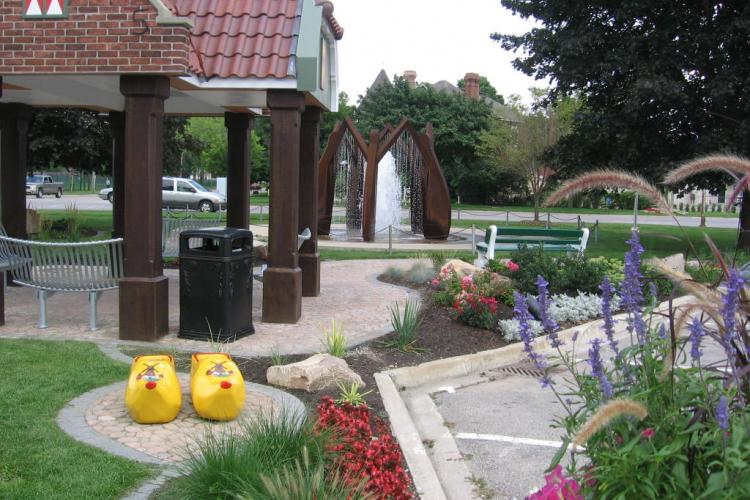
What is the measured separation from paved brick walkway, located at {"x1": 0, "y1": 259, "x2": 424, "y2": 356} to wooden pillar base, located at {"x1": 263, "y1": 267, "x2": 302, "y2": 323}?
0.50 feet

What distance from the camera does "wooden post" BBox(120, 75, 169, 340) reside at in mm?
8125

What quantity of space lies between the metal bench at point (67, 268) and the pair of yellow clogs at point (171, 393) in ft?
10.3

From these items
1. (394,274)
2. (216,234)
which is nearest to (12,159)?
(216,234)

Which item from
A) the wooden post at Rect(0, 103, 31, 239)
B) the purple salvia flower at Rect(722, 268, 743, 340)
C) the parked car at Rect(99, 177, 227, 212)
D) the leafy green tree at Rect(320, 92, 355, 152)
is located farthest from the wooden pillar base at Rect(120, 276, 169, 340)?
the leafy green tree at Rect(320, 92, 355, 152)

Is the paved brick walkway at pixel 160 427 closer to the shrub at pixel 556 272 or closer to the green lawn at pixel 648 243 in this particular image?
the shrub at pixel 556 272

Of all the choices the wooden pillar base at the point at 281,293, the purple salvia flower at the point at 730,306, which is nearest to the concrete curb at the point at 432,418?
the purple salvia flower at the point at 730,306

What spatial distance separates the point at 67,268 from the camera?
845 centimetres

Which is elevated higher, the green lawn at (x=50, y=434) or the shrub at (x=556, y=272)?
the shrub at (x=556, y=272)

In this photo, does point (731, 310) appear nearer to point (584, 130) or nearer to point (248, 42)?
point (248, 42)

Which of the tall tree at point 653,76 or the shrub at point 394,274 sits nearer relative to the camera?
the shrub at point 394,274

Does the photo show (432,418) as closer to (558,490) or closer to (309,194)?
(558,490)

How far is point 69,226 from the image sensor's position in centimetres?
2239

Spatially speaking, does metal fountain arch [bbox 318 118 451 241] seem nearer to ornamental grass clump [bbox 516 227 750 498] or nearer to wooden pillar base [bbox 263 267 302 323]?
wooden pillar base [bbox 263 267 302 323]

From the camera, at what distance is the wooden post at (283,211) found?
9.35m
